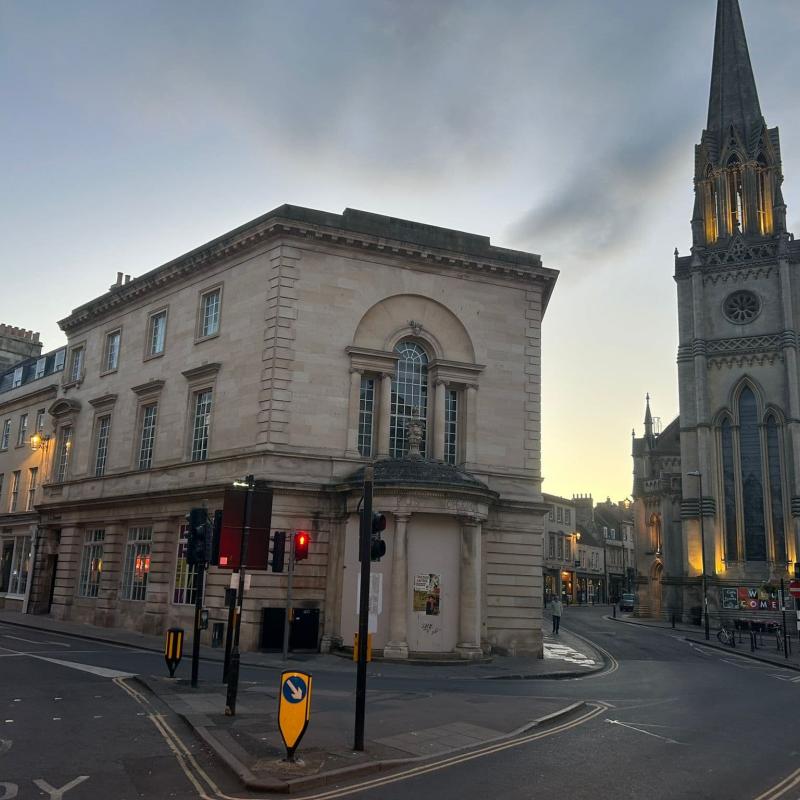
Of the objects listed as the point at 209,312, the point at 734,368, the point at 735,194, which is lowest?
the point at 209,312

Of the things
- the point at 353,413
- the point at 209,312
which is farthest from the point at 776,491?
the point at 209,312

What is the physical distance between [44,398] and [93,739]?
39.2 m

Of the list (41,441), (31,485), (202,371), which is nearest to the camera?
(202,371)

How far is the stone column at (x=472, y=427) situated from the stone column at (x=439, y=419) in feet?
3.17

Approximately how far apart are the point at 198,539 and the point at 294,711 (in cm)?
691

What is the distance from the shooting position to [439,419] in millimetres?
28938

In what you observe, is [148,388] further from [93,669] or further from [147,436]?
[93,669]

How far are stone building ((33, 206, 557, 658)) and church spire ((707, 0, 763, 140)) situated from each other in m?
51.3

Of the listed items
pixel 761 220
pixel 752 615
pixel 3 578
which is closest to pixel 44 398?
pixel 3 578

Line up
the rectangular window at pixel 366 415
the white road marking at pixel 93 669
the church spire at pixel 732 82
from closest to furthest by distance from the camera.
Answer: the white road marking at pixel 93 669
the rectangular window at pixel 366 415
the church spire at pixel 732 82

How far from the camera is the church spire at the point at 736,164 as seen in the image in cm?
6781

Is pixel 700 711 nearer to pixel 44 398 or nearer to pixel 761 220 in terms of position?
pixel 44 398

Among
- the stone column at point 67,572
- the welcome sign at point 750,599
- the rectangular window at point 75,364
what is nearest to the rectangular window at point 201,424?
the stone column at point 67,572

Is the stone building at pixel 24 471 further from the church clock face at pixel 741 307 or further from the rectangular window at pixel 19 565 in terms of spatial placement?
the church clock face at pixel 741 307
